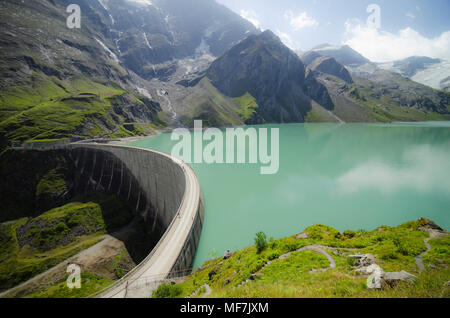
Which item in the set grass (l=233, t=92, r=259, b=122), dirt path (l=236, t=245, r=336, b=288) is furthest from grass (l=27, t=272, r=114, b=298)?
grass (l=233, t=92, r=259, b=122)

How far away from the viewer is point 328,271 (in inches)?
368

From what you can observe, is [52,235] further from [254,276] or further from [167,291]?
[254,276]

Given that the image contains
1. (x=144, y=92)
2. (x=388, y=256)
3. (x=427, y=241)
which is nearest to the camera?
(x=388, y=256)

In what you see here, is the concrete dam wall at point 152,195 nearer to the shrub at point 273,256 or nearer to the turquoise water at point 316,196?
the turquoise water at point 316,196

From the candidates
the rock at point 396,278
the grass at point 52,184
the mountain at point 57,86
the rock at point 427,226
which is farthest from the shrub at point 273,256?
the mountain at point 57,86

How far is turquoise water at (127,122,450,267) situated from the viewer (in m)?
23.2

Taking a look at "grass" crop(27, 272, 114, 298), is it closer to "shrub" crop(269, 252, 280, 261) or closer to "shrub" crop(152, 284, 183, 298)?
"shrub" crop(152, 284, 183, 298)

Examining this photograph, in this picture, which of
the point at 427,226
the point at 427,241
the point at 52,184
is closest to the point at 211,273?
the point at 427,241

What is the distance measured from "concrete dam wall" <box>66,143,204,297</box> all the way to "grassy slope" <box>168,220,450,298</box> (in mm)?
2751

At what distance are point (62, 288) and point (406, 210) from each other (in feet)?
147

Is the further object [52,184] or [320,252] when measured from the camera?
[52,184]

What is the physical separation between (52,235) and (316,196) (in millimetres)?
43414

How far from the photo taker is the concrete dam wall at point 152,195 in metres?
13.3
